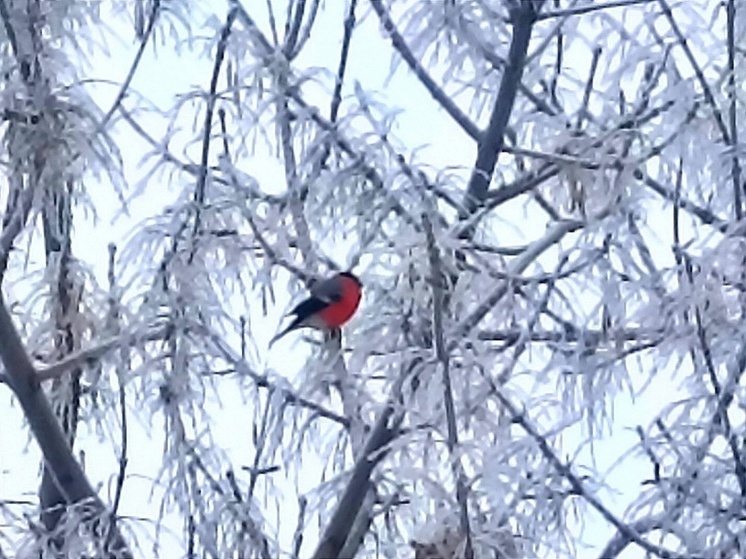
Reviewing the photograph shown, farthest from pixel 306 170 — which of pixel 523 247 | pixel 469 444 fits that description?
pixel 469 444

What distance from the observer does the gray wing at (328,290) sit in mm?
2115

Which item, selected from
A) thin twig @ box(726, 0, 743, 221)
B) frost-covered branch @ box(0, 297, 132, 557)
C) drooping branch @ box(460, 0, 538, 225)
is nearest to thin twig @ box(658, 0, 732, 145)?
thin twig @ box(726, 0, 743, 221)

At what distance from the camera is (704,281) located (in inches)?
76.0

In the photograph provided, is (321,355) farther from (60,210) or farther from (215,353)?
(60,210)

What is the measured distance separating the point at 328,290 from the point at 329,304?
32mm

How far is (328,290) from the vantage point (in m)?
2.13

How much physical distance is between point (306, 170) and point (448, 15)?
0.26m

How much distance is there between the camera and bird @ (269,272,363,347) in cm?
208

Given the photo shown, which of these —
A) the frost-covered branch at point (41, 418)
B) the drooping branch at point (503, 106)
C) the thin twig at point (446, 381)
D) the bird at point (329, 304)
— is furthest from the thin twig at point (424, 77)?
the frost-covered branch at point (41, 418)

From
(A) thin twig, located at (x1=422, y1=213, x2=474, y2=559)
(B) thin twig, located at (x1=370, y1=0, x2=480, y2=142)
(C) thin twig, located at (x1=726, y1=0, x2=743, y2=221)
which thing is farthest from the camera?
(B) thin twig, located at (x1=370, y1=0, x2=480, y2=142)

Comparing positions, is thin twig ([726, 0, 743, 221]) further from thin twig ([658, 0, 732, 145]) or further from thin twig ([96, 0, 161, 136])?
thin twig ([96, 0, 161, 136])

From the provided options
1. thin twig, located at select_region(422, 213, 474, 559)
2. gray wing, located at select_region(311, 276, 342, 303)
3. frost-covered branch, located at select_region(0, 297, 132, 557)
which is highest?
gray wing, located at select_region(311, 276, 342, 303)

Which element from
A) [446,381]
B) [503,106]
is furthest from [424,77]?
[446,381]

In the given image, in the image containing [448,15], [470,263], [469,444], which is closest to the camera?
[469,444]
